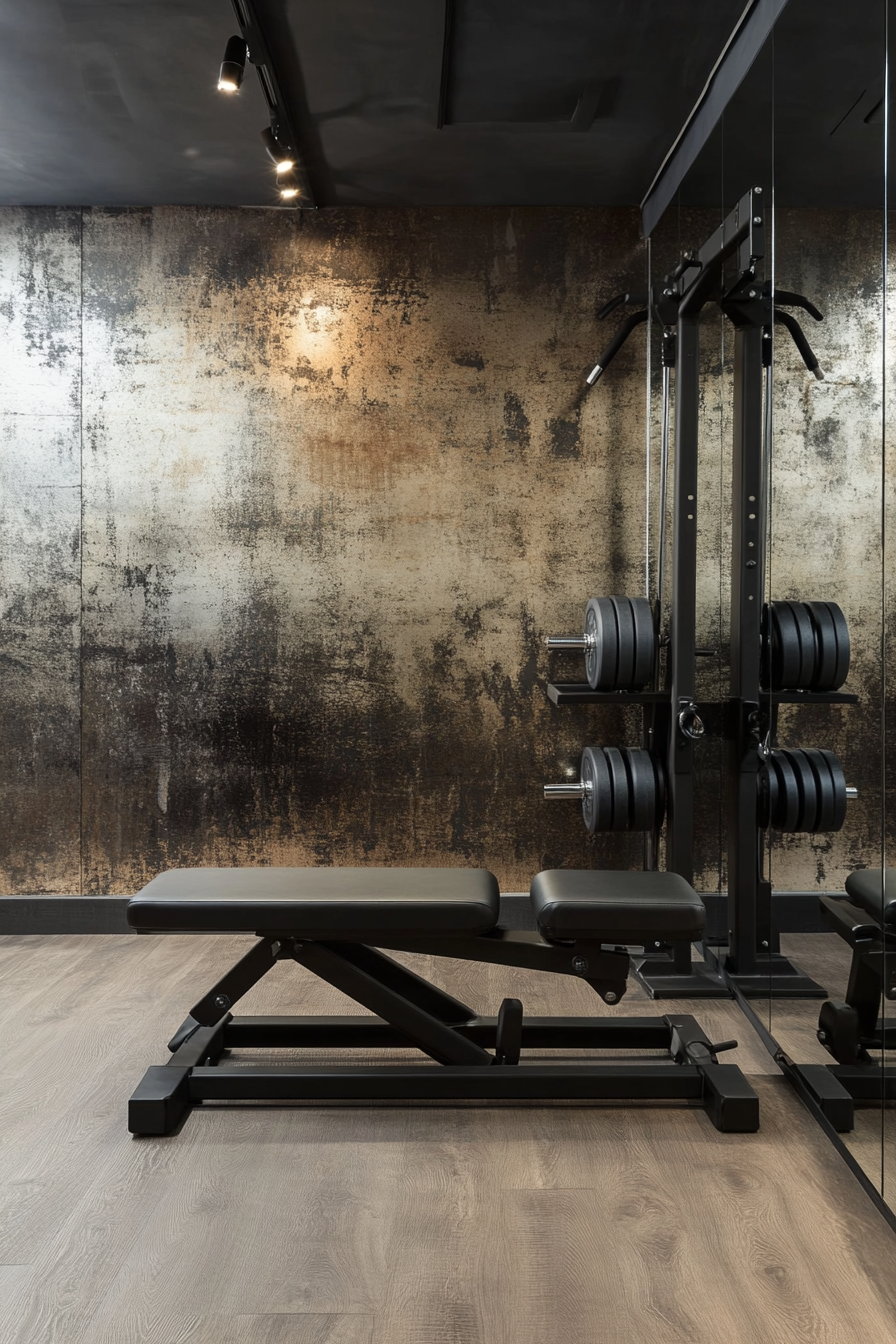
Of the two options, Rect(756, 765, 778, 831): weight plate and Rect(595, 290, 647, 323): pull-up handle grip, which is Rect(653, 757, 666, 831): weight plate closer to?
Rect(756, 765, 778, 831): weight plate

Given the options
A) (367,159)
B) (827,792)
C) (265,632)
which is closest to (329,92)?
(367,159)

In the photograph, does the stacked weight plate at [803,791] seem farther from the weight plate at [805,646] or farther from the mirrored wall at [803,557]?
the weight plate at [805,646]

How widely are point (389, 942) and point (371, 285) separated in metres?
2.87

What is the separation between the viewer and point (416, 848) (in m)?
4.08

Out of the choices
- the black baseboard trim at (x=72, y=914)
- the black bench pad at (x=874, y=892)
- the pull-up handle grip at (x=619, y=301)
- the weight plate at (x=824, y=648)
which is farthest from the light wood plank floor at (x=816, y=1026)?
the pull-up handle grip at (x=619, y=301)

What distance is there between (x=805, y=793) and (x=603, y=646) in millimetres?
1015

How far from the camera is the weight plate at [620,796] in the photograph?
3461 millimetres

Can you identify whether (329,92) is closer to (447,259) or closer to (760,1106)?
(447,259)

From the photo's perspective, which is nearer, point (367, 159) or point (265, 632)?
point (367, 159)

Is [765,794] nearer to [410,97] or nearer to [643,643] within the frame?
[643,643]

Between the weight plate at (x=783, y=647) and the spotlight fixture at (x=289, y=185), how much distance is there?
2.39 meters

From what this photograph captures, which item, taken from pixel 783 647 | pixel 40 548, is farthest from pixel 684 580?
pixel 40 548

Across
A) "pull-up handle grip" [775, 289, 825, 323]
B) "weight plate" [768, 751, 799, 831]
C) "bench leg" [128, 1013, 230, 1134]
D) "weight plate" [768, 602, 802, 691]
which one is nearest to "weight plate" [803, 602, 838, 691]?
"weight plate" [768, 602, 802, 691]

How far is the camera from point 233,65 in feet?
8.77
